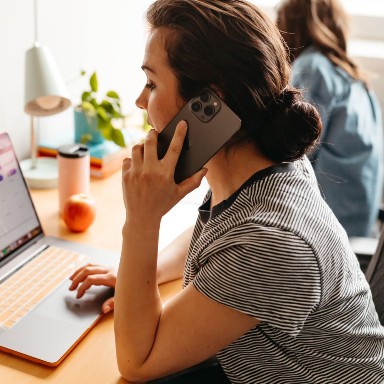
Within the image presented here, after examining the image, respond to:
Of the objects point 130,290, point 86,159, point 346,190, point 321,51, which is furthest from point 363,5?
point 130,290

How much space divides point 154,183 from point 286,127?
9.5 inches

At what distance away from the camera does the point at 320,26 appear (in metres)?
1.90

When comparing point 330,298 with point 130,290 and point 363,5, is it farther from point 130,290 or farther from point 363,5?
point 363,5

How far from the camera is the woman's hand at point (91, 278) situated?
3.48 feet

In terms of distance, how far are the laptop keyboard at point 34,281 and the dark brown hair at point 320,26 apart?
1.10 m

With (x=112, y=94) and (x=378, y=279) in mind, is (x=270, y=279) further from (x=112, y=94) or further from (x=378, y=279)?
(x=112, y=94)

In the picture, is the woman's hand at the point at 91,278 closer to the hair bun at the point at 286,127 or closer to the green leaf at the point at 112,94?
the hair bun at the point at 286,127

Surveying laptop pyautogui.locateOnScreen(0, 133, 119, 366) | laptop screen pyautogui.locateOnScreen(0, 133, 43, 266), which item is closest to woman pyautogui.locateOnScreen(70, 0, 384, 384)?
laptop pyautogui.locateOnScreen(0, 133, 119, 366)

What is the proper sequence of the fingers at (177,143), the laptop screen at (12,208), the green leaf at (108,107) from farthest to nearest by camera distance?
the green leaf at (108,107) < the laptop screen at (12,208) < the fingers at (177,143)

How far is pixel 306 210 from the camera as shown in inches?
34.6

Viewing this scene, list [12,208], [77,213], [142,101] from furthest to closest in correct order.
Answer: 1. [77,213]
2. [12,208]
3. [142,101]

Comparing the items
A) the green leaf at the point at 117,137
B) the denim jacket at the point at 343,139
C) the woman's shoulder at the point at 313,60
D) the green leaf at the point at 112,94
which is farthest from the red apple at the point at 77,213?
the woman's shoulder at the point at 313,60

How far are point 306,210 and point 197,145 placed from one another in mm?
203

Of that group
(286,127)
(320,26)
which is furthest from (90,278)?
(320,26)
